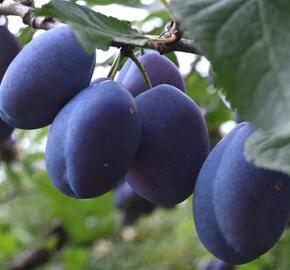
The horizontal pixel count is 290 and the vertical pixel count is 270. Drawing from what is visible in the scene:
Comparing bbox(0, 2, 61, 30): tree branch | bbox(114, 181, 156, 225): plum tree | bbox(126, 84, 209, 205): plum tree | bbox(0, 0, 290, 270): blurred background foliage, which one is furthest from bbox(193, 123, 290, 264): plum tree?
bbox(114, 181, 156, 225): plum tree

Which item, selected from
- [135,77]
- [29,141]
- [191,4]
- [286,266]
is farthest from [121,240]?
[191,4]

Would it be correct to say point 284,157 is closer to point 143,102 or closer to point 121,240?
point 143,102

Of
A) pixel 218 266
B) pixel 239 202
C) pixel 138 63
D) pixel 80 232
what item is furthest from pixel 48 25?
pixel 80 232

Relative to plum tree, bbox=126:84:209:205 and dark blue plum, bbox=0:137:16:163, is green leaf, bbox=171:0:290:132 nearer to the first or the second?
plum tree, bbox=126:84:209:205

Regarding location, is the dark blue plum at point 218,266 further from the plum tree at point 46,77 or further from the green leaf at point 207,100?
the plum tree at point 46,77

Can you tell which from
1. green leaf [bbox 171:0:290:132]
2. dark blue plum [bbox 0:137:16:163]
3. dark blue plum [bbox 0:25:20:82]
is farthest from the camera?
dark blue plum [bbox 0:137:16:163]

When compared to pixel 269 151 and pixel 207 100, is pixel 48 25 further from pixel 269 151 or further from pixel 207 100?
pixel 207 100
